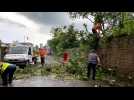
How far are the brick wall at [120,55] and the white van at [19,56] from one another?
19.5ft

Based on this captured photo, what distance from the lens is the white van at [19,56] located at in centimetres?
2739

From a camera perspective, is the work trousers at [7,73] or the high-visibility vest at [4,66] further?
the work trousers at [7,73]

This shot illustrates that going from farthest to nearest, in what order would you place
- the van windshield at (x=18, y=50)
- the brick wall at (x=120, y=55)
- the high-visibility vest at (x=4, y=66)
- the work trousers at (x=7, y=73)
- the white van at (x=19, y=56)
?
1. the van windshield at (x=18, y=50)
2. the white van at (x=19, y=56)
3. the brick wall at (x=120, y=55)
4. the work trousers at (x=7, y=73)
5. the high-visibility vest at (x=4, y=66)

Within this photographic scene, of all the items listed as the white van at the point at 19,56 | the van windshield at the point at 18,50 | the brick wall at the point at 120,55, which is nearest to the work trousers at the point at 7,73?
the brick wall at the point at 120,55

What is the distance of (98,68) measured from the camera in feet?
75.8

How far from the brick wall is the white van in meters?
5.94

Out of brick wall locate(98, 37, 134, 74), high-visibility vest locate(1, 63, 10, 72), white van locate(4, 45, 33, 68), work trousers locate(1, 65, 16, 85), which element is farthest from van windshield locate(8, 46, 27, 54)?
high-visibility vest locate(1, 63, 10, 72)

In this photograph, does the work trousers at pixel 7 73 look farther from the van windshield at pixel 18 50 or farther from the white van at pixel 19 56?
the van windshield at pixel 18 50
